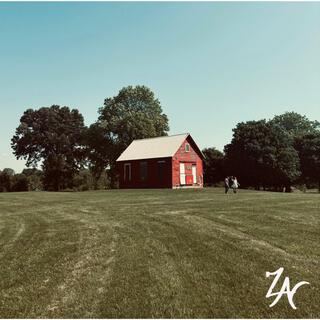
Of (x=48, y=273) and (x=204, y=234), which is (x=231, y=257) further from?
(x=48, y=273)

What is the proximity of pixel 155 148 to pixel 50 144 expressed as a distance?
33064 mm

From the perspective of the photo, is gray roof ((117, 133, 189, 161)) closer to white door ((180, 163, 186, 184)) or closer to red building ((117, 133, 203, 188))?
red building ((117, 133, 203, 188))

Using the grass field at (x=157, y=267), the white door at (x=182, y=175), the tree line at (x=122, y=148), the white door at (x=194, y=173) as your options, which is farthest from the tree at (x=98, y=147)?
the grass field at (x=157, y=267)

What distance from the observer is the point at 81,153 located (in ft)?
249

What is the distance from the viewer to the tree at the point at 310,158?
227 ft

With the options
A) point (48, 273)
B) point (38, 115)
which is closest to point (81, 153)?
point (38, 115)

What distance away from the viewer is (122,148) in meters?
63.0

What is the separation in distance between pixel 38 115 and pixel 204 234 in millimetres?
69029

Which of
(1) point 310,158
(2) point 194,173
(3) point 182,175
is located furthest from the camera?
(1) point 310,158

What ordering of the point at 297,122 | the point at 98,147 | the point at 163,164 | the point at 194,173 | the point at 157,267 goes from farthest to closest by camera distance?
the point at 297,122 → the point at 98,147 → the point at 194,173 → the point at 163,164 → the point at 157,267

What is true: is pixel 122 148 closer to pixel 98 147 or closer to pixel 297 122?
pixel 98 147

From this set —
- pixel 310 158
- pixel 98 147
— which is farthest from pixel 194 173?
pixel 310 158

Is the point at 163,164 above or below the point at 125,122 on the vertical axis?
below

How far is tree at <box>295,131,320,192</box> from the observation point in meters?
69.3
